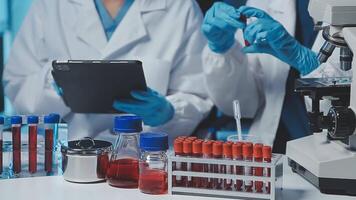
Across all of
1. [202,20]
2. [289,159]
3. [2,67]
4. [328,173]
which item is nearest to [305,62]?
[202,20]

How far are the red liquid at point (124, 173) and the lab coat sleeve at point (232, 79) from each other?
94 centimetres

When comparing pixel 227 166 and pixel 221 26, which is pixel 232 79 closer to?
pixel 221 26

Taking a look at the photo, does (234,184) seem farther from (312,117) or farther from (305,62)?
(305,62)

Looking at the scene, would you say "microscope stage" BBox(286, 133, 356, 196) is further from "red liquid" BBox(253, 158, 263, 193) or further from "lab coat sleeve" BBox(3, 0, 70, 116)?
"lab coat sleeve" BBox(3, 0, 70, 116)

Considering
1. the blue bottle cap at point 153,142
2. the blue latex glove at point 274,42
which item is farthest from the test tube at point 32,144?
the blue latex glove at point 274,42

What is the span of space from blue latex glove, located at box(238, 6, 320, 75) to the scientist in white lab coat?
0.93 feet

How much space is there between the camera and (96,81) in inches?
79.3

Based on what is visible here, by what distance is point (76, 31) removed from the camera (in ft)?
7.93

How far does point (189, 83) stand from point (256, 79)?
268 millimetres

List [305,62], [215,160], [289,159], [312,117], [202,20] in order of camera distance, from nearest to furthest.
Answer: [215,160]
[312,117]
[289,159]
[305,62]
[202,20]

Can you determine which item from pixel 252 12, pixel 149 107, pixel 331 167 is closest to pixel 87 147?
pixel 331 167

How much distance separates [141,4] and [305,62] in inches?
29.4

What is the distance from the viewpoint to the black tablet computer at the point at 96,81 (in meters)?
1.93

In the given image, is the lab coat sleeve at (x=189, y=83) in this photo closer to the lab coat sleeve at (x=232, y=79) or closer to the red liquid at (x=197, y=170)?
the lab coat sleeve at (x=232, y=79)
